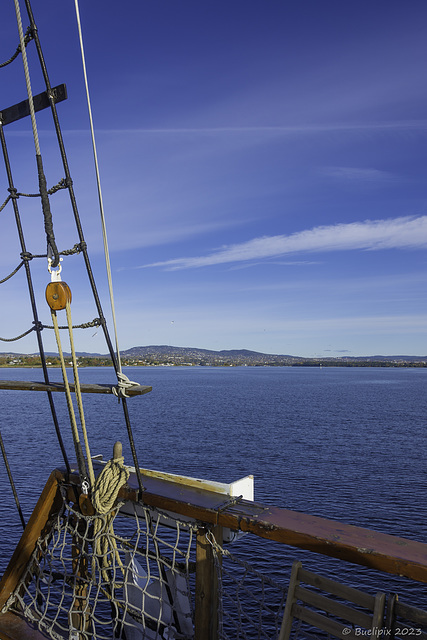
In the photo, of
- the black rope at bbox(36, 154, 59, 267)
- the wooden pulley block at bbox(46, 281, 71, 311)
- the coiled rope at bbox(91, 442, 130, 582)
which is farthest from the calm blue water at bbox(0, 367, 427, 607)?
the black rope at bbox(36, 154, 59, 267)

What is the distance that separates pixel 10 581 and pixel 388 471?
27.0m

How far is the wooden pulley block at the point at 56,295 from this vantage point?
364cm

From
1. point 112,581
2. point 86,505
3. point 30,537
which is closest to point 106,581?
point 112,581

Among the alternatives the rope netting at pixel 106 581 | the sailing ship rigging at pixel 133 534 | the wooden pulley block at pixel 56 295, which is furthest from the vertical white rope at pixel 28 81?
the rope netting at pixel 106 581

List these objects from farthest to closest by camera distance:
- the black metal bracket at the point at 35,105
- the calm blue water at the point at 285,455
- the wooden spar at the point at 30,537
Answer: the calm blue water at the point at 285,455
the black metal bracket at the point at 35,105
the wooden spar at the point at 30,537

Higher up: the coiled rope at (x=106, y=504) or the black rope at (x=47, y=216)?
the black rope at (x=47, y=216)

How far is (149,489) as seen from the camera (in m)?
3.56

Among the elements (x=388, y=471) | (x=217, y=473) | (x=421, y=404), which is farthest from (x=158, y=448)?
(x=421, y=404)

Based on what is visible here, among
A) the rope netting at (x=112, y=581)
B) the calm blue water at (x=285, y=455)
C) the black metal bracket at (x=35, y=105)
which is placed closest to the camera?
the rope netting at (x=112, y=581)

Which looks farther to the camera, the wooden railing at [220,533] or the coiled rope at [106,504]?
the coiled rope at [106,504]

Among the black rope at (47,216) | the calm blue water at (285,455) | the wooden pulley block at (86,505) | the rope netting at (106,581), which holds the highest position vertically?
the black rope at (47,216)

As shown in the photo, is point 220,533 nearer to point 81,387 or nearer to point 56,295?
point 81,387

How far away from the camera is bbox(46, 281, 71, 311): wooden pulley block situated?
3643mm

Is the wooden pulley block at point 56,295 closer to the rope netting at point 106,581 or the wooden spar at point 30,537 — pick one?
the wooden spar at point 30,537
